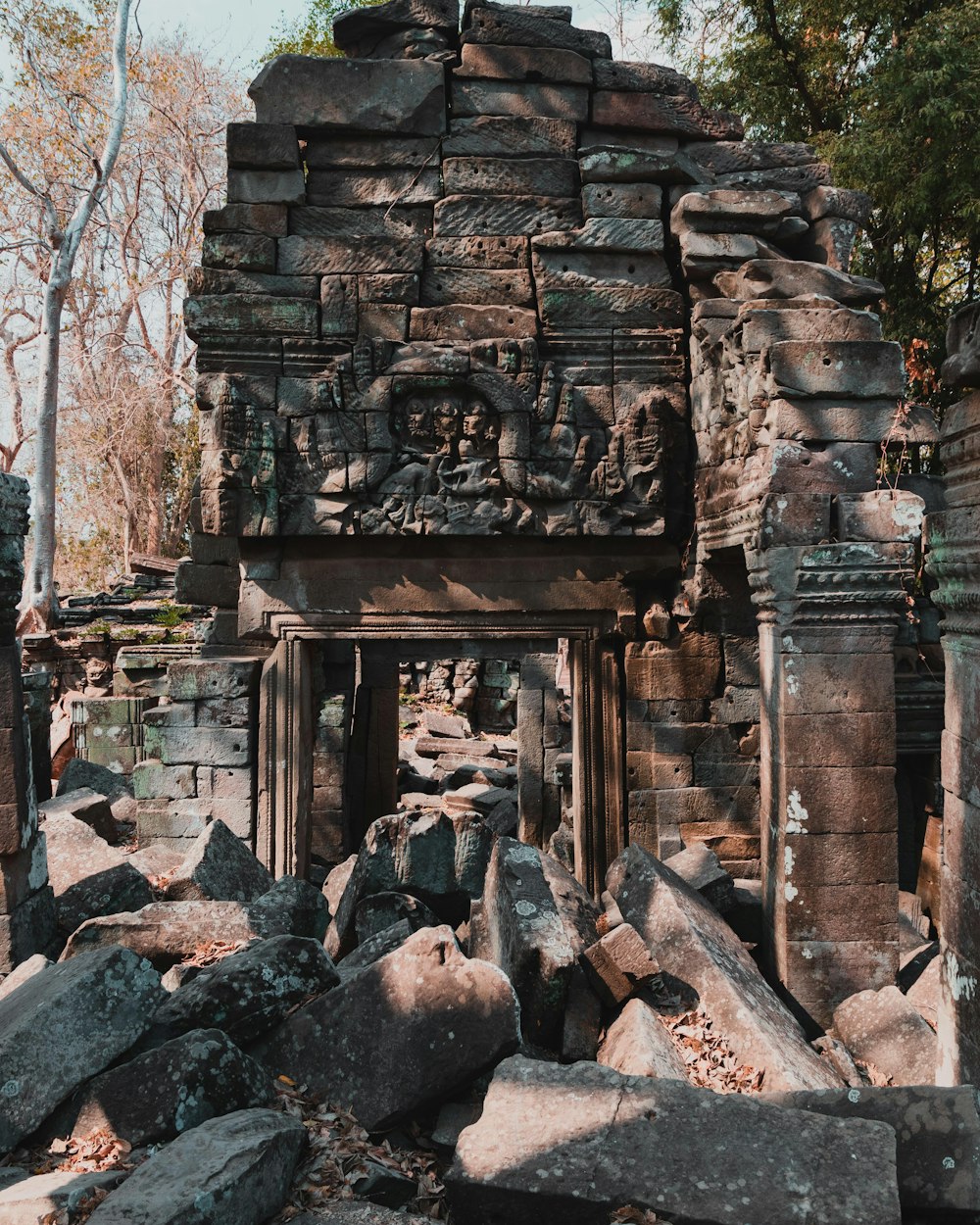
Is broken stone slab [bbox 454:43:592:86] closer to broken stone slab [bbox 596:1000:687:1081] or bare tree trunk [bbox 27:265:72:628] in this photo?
broken stone slab [bbox 596:1000:687:1081]

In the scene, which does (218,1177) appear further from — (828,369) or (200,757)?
(200,757)

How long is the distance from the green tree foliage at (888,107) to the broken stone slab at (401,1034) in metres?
9.36

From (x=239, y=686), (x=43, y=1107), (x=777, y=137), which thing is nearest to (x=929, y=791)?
(x=239, y=686)

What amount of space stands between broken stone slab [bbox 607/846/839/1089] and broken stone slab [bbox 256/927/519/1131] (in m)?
1.12

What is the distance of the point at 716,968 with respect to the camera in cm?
451

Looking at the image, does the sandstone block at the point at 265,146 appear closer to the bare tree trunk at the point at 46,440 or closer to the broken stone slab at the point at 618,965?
the broken stone slab at the point at 618,965

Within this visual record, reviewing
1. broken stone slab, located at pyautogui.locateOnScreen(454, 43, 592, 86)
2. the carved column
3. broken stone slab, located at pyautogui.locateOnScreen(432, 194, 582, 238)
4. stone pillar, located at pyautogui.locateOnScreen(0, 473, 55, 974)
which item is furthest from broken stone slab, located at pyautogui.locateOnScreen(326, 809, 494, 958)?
broken stone slab, located at pyautogui.locateOnScreen(454, 43, 592, 86)

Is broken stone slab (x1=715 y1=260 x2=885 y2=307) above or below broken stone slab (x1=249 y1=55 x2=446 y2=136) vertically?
below

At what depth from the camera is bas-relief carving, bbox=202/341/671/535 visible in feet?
22.7

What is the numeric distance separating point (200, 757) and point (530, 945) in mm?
3909

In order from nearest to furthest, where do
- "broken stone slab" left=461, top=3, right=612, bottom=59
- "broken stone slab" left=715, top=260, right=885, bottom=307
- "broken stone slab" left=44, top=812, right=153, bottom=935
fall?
"broken stone slab" left=44, top=812, right=153, bottom=935
"broken stone slab" left=715, top=260, right=885, bottom=307
"broken stone slab" left=461, top=3, right=612, bottom=59

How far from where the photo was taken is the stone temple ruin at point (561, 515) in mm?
5172

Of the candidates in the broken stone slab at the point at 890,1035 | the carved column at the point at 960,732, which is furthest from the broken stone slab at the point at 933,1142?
the broken stone slab at the point at 890,1035

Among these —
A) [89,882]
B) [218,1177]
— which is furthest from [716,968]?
[89,882]
